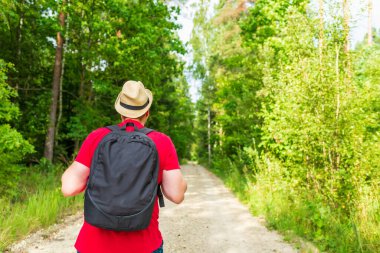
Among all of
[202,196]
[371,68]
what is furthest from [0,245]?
[371,68]

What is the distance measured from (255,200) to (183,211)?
1.89m

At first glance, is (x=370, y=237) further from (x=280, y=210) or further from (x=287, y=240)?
(x=280, y=210)

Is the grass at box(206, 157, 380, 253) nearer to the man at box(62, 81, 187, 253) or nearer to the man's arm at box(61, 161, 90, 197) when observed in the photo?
the man at box(62, 81, 187, 253)

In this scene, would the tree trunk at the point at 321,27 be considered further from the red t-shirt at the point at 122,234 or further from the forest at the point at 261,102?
the red t-shirt at the point at 122,234

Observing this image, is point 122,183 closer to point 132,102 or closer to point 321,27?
point 132,102

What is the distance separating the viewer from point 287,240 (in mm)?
5809

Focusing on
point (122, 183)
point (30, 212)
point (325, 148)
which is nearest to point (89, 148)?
point (122, 183)

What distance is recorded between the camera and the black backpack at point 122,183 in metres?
1.97

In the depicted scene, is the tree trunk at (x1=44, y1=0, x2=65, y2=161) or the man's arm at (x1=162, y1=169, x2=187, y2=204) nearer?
the man's arm at (x1=162, y1=169, x2=187, y2=204)

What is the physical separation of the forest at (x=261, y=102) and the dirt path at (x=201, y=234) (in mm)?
334

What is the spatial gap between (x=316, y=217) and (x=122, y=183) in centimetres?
458

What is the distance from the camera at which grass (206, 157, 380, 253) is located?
16.2 ft

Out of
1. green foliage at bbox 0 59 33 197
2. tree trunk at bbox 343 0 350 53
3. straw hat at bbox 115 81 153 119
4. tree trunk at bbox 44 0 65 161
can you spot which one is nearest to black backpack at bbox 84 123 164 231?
straw hat at bbox 115 81 153 119

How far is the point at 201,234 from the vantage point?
630 cm
